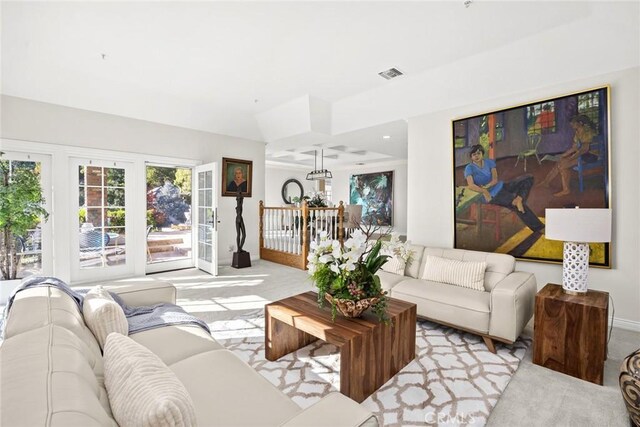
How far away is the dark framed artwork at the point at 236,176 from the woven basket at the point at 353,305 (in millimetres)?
4364

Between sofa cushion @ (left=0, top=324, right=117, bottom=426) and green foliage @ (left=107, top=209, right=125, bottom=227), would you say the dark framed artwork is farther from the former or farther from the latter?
sofa cushion @ (left=0, top=324, right=117, bottom=426)

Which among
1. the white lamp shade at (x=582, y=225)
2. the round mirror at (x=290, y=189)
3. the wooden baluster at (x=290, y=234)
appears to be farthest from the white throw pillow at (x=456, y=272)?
the round mirror at (x=290, y=189)

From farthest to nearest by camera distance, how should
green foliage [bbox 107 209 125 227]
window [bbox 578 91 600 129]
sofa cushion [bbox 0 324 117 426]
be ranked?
green foliage [bbox 107 209 125 227], window [bbox 578 91 600 129], sofa cushion [bbox 0 324 117 426]

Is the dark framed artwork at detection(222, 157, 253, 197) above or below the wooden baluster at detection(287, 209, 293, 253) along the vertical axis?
above

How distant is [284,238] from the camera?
589cm

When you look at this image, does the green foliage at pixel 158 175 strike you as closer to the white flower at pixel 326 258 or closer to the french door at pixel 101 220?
the french door at pixel 101 220

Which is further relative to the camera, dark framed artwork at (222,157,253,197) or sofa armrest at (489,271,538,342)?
dark framed artwork at (222,157,253,197)

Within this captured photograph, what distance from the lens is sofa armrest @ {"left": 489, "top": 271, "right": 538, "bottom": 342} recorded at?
2328 mm

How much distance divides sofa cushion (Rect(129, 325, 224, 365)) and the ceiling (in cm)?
256

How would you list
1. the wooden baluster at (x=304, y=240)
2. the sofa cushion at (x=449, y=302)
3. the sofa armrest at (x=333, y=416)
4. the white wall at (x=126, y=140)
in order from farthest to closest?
the wooden baluster at (x=304, y=240), the white wall at (x=126, y=140), the sofa cushion at (x=449, y=302), the sofa armrest at (x=333, y=416)

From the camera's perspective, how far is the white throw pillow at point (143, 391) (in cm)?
72

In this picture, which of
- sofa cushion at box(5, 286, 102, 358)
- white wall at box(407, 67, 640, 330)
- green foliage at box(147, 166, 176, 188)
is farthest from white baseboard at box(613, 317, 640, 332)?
green foliage at box(147, 166, 176, 188)

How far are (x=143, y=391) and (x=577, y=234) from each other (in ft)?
8.98

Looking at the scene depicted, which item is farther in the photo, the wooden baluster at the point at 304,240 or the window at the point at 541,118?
the wooden baluster at the point at 304,240
